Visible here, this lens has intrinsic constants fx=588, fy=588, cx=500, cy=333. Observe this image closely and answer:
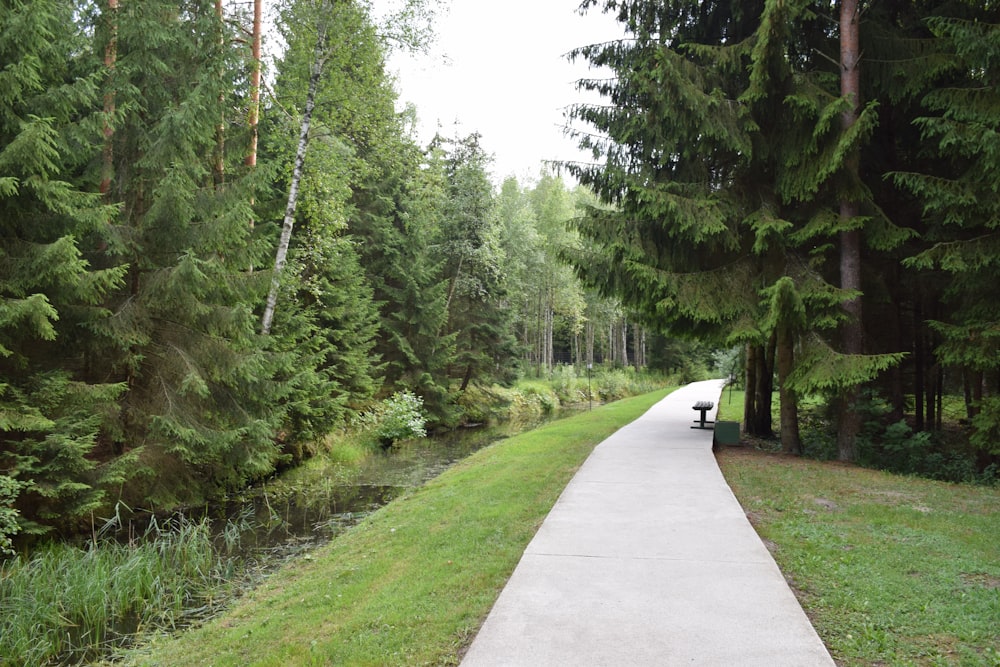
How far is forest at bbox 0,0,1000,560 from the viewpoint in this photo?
23.5 feet

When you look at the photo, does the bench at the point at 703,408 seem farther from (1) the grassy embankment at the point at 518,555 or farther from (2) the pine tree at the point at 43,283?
(2) the pine tree at the point at 43,283

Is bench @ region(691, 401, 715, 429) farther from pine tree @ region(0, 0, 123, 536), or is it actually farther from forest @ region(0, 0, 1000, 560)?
pine tree @ region(0, 0, 123, 536)

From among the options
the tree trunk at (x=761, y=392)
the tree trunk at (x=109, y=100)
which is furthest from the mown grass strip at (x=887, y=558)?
the tree trunk at (x=109, y=100)

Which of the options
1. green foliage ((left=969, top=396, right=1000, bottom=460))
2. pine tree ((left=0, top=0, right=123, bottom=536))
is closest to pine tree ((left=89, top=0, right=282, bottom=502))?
pine tree ((left=0, top=0, right=123, bottom=536))

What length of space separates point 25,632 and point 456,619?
3940mm

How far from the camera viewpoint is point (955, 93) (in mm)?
8516

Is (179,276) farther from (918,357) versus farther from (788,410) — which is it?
(918,357)

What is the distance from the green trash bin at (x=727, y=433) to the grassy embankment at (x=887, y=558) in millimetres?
2865

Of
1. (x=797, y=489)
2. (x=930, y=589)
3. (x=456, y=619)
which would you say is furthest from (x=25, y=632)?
(x=797, y=489)

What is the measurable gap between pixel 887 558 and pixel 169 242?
379 inches

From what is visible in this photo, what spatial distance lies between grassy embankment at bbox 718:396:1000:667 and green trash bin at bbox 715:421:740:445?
2.87 m

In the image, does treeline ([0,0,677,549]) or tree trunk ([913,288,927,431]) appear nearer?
treeline ([0,0,677,549])

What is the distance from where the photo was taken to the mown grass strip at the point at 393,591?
3.79 meters

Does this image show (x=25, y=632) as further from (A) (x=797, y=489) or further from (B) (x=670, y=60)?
(B) (x=670, y=60)
